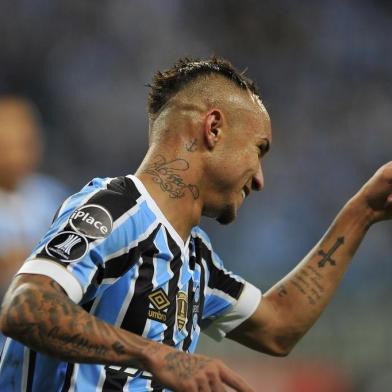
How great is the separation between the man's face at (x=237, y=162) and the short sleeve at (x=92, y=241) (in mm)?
283

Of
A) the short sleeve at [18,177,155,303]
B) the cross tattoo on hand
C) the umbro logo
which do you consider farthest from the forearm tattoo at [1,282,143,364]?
the cross tattoo on hand

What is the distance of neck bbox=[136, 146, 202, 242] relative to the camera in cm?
256

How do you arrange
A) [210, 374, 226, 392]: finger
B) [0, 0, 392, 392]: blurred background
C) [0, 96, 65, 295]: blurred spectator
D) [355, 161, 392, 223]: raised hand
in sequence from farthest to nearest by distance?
1. [0, 0, 392, 392]: blurred background
2. [0, 96, 65, 295]: blurred spectator
3. [355, 161, 392, 223]: raised hand
4. [210, 374, 226, 392]: finger

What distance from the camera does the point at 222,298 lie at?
2.93 m

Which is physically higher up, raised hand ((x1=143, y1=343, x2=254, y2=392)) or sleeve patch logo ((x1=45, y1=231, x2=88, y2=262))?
sleeve patch logo ((x1=45, y1=231, x2=88, y2=262))

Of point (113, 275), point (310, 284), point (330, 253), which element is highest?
point (330, 253)

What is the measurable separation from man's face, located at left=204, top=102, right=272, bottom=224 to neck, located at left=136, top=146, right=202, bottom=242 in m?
0.06

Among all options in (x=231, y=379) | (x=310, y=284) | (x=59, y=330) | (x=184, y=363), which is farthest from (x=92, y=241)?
(x=310, y=284)

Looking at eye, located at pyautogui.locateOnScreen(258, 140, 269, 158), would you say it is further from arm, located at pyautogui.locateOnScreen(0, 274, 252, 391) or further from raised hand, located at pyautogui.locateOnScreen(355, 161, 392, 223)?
arm, located at pyautogui.locateOnScreen(0, 274, 252, 391)

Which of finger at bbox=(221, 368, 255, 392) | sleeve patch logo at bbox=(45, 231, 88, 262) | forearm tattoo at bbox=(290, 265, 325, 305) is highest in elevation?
forearm tattoo at bbox=(290, 265, 325, 305)

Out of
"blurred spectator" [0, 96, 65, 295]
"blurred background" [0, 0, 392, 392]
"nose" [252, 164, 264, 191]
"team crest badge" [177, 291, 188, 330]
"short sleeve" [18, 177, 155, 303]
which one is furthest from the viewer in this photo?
"blurred background" [0, 0, 392, 392]

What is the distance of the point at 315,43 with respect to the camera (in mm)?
8570

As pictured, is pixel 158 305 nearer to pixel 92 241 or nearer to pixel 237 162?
pixel 92 241

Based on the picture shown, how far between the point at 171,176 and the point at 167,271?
294 mm
